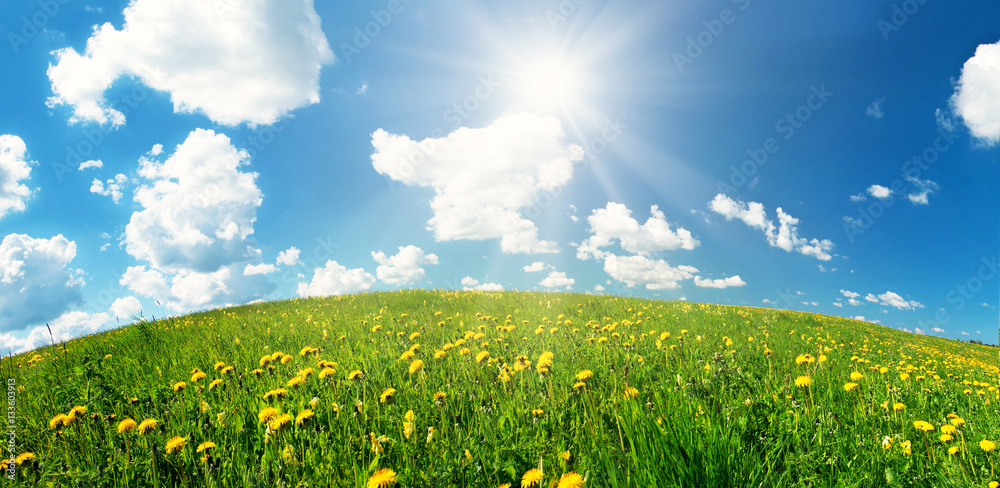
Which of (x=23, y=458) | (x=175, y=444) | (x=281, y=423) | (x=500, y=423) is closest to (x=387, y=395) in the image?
(x=281, y=423)

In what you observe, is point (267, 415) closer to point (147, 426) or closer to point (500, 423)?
point (147, 426)

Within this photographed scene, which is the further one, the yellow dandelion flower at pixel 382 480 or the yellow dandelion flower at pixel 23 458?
the yellow dandelion flower at pixel 23 458

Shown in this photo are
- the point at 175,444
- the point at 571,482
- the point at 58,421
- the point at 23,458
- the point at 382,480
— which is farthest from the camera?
the point at 58,421

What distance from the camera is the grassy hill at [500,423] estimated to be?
6.88ft

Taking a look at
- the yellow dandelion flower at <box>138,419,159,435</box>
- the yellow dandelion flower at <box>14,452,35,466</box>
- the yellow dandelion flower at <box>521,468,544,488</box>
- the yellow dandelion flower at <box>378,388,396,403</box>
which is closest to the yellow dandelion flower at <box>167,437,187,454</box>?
the yellow dandelion flower at <box>138,419,159,435</box>

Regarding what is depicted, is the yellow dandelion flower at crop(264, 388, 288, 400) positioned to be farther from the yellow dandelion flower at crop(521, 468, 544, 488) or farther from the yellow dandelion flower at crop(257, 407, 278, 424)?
the yellow dandelion flower at crop(521, 468, 544, 488)

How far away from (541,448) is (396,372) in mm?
2211

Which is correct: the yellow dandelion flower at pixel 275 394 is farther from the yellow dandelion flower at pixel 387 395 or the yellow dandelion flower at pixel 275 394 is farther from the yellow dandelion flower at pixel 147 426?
the yellow dandelion flower at pixel 387 395

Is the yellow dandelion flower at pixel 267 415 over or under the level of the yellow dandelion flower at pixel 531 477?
over

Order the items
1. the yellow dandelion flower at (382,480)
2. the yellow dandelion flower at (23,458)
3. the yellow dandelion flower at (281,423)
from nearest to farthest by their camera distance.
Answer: the yellow dandelion flower at (382,480) → the yellow dandelion flower at (281,423) → the yellow dandelion flower at (23,458)

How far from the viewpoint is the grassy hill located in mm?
2096

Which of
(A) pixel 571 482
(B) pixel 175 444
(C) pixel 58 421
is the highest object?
(C) pixel 58 421

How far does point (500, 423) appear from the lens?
2.59 m

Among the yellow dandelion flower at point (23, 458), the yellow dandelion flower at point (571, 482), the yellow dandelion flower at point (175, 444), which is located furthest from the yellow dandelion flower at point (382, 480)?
the yellow dandelion flower at point (23, 458)
